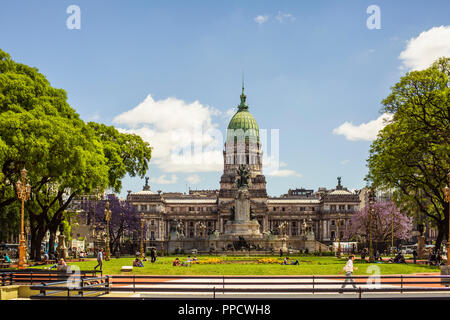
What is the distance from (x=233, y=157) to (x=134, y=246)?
103 m

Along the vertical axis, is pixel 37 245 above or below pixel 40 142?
below

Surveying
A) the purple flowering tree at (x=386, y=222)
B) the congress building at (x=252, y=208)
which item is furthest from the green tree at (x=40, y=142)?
the congress building at (x=252, y=208)

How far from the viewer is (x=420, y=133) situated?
160 feet

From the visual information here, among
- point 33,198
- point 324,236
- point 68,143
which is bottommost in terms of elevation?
point 324,236

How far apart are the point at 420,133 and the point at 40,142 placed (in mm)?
33556

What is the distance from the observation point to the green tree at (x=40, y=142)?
36.9m

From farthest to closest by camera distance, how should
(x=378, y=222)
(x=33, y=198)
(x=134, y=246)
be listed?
(x=378, y=222), (x=134, y=246), (x=33, y=198)

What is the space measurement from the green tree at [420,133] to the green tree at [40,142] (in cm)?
2874

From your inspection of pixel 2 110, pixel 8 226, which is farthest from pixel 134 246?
pixel 2 110

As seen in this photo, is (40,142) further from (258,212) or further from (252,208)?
(258,212)

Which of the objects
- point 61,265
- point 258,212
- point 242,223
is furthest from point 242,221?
point 258,212

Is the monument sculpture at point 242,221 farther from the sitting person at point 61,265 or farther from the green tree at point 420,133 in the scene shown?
the sitting person at point 61,265

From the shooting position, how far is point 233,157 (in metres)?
183
